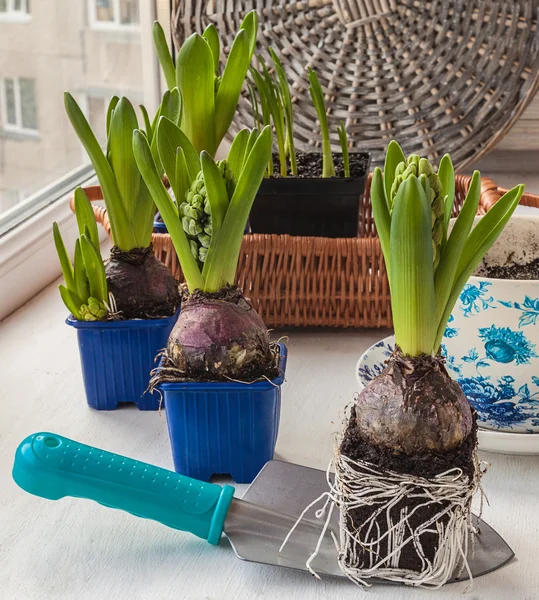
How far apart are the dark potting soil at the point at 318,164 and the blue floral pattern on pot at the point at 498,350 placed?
266 mm

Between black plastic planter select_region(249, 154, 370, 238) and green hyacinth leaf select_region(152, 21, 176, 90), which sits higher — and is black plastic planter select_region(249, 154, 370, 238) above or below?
below

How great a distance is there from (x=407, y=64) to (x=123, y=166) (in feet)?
1.93

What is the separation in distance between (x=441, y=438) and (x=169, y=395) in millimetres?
185

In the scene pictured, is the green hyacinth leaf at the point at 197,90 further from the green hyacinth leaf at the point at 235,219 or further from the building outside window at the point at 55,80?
the building outside window at the point at 55,80

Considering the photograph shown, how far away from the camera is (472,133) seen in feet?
3.58

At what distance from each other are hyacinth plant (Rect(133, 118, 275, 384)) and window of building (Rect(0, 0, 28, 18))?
453mm

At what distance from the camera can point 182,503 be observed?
1.59 feet

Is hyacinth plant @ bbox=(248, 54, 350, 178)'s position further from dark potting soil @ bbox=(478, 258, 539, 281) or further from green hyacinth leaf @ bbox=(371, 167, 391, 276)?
green hyacinth leaf @ bbox=(371, 167, 391, 276)

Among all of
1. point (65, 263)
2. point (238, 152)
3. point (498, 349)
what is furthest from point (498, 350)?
point (65, 263)

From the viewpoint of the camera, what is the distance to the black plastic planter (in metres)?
0.77

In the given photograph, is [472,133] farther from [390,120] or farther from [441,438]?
[441,438]

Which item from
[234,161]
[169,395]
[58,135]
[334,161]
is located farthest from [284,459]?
[58,135]

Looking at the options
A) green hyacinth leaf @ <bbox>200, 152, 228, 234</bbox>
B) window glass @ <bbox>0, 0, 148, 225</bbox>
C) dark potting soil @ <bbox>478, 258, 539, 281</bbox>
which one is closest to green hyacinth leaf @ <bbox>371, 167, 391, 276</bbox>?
green hyacinth leaf @ <bbox>200, 152, 228, 234</bbox>

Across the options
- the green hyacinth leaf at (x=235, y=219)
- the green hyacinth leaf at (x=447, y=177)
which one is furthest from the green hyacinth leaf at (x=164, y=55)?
the green hyacinth leaf at (x=447, y=177)
